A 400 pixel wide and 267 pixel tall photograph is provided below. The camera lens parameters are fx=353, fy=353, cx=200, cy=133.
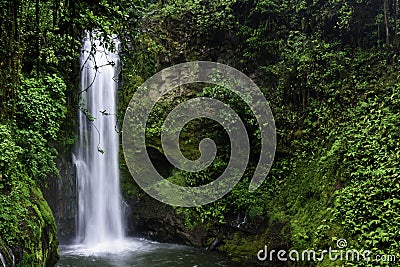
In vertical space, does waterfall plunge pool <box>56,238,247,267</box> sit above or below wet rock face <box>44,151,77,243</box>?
below

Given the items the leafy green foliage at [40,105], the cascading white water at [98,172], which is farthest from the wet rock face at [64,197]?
the leafy green foliage at [40,105]

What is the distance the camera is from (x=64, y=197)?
9938 millimetres

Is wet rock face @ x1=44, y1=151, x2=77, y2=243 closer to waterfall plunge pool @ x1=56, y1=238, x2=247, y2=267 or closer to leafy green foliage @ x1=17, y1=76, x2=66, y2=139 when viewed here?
waterfall plunge pool @ x1=56, y1=238, x2=247, y2=267

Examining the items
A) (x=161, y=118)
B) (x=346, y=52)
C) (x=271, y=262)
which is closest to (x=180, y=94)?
(x=161, y=118)

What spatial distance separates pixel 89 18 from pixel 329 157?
638 cm

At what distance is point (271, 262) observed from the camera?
7.57 meters

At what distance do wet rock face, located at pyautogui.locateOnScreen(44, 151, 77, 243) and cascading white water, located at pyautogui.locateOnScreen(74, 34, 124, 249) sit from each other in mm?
170

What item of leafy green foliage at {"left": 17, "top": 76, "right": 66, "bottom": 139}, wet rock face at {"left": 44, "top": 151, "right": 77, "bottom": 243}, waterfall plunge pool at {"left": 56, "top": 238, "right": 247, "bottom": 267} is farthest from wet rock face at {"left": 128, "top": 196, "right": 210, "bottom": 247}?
leafy green foliage at {"left": 17, "top": 76, "right": 66, "bottom": 139}

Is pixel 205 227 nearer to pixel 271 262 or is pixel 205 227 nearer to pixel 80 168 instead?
pixel 271 262

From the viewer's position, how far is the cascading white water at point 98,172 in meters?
10.0

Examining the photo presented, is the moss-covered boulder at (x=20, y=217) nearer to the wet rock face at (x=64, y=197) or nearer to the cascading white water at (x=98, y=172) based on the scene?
the wet rock face at (x=64, y=197)

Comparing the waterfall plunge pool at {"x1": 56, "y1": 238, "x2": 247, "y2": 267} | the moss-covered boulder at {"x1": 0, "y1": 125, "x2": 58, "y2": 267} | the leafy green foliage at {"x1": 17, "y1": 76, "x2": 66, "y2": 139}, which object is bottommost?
the waterfall plunge pool at {"x1": 56, "y1": 238, "x2": 247, "y2": 267}

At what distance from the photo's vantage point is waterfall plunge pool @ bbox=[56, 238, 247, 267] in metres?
7.79

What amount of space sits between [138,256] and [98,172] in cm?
320
